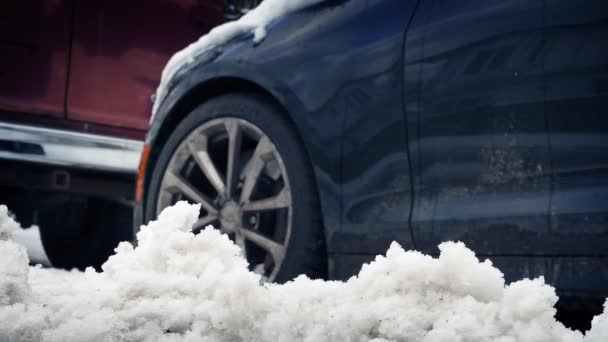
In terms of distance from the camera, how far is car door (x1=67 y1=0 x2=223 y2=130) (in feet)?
15.0

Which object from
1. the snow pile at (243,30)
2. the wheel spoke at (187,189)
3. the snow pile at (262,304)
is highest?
the snow pile at (243,30)

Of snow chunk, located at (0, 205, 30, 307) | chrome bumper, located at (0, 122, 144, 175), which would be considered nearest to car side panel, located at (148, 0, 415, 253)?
snow chunk, located at (0, 205, 30, 307)

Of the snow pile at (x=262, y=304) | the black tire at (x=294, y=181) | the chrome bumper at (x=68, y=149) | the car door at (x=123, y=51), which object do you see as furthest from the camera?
the car door at (x=123, y=51)

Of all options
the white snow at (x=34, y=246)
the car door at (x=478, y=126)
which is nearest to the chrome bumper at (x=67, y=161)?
the white snow at (x=34, y=246)

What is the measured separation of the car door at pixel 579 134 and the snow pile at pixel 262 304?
62 centimetres

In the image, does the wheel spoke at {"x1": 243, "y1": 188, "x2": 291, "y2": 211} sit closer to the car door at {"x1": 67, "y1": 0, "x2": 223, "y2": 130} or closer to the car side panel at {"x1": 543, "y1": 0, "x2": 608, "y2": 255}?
the car side panel at {"x1": 543, "y1": 0, "x2": 608, "y2": 255}

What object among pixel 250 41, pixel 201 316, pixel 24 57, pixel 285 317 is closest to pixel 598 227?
pixel 285 317

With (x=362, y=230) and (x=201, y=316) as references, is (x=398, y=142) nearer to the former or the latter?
(x=362, y=230)

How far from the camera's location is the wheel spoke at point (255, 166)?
2988 millimetres

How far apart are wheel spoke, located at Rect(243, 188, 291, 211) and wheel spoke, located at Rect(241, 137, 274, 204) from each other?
0.04m

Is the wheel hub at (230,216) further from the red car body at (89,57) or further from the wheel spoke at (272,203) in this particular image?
the red car body at (89,57)

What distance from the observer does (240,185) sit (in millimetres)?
3199

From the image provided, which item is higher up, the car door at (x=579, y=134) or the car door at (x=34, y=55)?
the car door at (x=34, y=55)

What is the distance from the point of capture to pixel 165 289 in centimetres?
161
